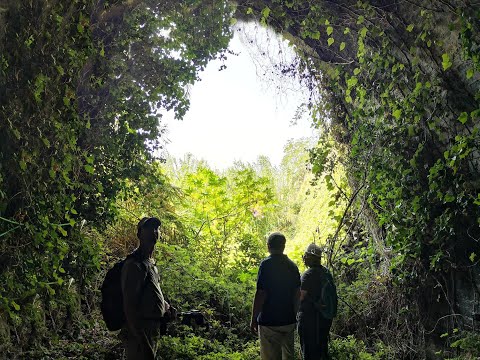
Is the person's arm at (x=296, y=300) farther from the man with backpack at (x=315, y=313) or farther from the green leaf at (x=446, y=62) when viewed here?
the green leaf at (x=446, y=62)

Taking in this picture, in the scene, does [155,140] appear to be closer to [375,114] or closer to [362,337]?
[375,114]

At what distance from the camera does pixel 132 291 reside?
11.8ft

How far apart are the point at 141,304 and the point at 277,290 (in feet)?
5.94

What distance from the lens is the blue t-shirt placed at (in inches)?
198

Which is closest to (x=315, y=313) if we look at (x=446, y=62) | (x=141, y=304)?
(x=141, y=304)

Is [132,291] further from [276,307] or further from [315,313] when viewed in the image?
[315,313]

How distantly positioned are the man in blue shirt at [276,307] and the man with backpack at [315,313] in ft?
1.54

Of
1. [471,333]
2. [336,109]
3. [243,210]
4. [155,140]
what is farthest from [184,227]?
[471,333]

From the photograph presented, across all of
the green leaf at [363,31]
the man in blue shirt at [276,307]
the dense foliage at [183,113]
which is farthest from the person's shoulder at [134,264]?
the green leaf at [363,31]

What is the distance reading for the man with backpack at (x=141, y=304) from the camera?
3.59 m

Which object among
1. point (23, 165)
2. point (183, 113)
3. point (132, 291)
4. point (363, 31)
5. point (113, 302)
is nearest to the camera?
point (132, 291)

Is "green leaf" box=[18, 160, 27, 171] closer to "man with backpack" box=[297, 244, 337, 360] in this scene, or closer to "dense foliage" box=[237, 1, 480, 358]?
"man with backpack" box=[297, 244, 337, 360]

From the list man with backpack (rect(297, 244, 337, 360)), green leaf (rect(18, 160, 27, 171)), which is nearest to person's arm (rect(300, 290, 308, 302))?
man with backpack (rect(297, 244, 337, 360))

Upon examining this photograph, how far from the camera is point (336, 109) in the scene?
841 cm
